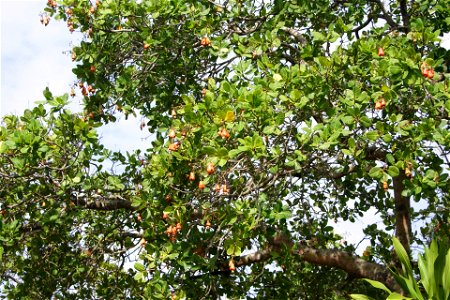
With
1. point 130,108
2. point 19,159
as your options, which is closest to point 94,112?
point 130,108

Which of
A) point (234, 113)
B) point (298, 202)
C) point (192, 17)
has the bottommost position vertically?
point (234, 113)

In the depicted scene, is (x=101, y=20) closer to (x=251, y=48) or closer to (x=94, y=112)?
(x=94, y=112)

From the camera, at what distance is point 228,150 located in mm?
5938

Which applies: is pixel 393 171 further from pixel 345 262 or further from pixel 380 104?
pixel 345 262

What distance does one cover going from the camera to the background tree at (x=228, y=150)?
589cm

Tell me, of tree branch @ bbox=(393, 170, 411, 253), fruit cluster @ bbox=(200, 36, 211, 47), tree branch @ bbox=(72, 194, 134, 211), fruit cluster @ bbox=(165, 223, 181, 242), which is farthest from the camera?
tree branch @ bbox=(393, 170, 411, 253)

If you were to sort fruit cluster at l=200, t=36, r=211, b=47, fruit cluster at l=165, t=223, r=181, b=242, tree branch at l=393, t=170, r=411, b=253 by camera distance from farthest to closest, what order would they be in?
tree branch at l=393, t=170, r=411, b=253
fruit cluster at l=200, t=36, r=211, b=47
fruit cluster at l=165, t=223, r=181, b=242

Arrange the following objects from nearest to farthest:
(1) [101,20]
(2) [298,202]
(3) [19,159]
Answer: (3) [19,159] < (1) [101,20] < (2) [298,202]

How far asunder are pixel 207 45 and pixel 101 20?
55.2 inches

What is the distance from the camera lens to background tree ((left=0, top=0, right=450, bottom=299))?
232 inches

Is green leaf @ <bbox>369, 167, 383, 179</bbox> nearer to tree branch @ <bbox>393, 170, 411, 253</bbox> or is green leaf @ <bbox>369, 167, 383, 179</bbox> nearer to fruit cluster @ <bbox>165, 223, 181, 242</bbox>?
fruit cluster @ <bbox>165, 223, 181, 242</bbox>

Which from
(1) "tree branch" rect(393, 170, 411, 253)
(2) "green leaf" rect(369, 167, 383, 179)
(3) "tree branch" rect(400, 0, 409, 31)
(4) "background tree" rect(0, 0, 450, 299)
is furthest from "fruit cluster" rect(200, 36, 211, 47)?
(1) "tree branch" rect(393, 170, 411, 253)

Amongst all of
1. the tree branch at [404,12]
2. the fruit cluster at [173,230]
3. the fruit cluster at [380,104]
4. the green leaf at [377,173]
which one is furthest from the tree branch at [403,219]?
the fruit cluster at [173,230]

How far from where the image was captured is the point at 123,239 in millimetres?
8508
